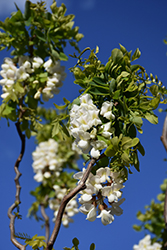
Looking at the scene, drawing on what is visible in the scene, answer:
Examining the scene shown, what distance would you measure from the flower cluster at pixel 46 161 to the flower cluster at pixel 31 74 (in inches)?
38.9

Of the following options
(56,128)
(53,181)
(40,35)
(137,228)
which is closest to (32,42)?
(40,35)

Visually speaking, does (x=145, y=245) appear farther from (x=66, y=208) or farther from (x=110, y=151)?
(x=110, y=151)

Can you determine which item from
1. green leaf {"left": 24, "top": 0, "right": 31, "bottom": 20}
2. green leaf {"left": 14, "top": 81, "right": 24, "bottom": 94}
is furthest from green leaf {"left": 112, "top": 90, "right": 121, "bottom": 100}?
green leaf {"left": 24, "top": 0, "right": 31, "bottom": 20}

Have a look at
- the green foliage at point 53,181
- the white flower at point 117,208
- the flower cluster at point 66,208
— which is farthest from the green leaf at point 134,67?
the flower cluster at point 66,208

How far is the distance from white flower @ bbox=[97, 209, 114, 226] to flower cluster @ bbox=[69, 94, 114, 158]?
136 millimetres

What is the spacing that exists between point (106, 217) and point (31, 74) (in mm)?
967

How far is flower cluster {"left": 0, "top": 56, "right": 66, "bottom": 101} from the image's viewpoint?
136 centimetres

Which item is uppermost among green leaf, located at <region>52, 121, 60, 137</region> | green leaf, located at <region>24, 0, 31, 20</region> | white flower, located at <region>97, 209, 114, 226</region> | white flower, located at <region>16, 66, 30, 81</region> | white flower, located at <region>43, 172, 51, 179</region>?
green leaf, located at <region>24, 0, 31, 20</region>

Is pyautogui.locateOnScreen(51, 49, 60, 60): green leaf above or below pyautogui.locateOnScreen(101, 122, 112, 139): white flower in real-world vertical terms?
above

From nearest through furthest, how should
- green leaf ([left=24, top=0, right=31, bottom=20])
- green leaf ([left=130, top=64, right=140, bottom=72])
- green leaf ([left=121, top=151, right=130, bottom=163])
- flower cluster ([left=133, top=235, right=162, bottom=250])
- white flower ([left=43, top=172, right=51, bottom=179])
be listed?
green leaf ([left=121, top=151, right=130, bottom=163]) → green leaf ([left=130, top=64, right=140, bottom=72]) → green leaf ([left=24, top=0, right=31, bottom=20]) → flower cluster ([left=133, top=235, right=162, bottom=250]) → white flower ([left=43, top=172, right=51, bottom=179])

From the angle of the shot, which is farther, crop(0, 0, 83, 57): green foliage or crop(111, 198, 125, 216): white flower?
crop(0, 0, 83, 57): green foliage

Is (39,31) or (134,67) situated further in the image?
(39,31)

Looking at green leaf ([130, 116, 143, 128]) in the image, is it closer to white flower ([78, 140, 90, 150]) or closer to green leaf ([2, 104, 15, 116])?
white flower ([78, 140, 90, 150])

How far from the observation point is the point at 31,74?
4.68ft
